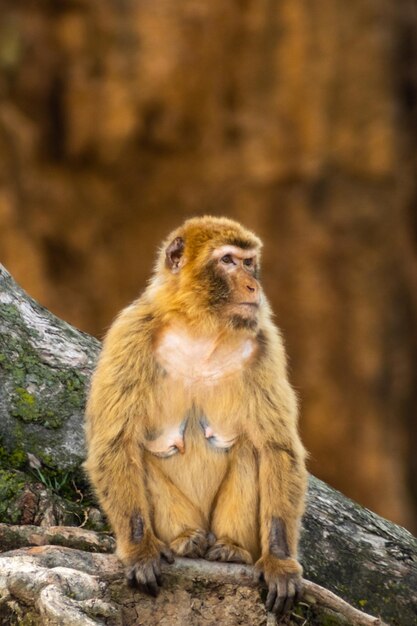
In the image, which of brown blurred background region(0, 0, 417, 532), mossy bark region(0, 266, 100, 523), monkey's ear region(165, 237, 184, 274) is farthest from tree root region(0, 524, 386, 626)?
brown blurred background region(0, 0, 417, 532)

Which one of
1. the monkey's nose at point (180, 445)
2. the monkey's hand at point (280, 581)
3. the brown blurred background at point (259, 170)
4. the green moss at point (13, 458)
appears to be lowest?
the monkey's hand at point (280, 581)

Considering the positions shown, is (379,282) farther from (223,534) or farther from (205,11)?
(223,534)

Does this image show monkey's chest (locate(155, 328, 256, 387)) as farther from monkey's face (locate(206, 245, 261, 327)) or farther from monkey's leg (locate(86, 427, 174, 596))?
monkey's leg (locate(86, 427, 174, 596))

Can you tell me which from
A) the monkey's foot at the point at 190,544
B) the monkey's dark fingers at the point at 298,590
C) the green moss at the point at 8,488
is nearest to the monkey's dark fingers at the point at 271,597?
the monkey's dark fingers at the point at 298,590

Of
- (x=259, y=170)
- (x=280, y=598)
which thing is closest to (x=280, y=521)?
(x=280, y=598)

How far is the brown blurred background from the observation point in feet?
45.2

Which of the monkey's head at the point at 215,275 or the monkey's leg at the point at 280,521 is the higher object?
the monkey's head at the point at 215,275

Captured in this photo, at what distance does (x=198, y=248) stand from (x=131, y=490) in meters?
1.22

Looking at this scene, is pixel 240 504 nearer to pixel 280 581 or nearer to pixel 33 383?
pixel 280 581

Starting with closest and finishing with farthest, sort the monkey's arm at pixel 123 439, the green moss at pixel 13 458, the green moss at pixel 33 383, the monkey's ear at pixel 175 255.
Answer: the monkey's arm at pixel 123 439 < the monkey's ear at pixel 175 255 < the green moss at pixel 13 458 < the green moss at pixel 33 383

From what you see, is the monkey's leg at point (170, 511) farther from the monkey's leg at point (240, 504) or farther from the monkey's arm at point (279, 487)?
the monkey's arm at point (279, 487)

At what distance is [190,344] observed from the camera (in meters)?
5.91

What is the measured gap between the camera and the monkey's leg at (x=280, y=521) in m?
5.48

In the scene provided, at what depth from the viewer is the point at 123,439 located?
19.0ft
